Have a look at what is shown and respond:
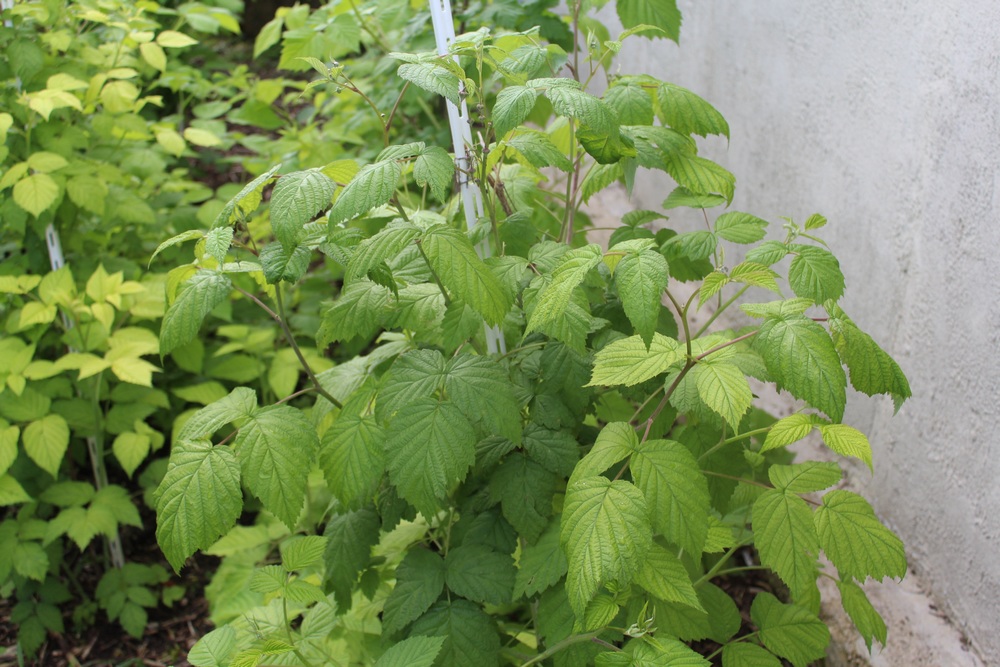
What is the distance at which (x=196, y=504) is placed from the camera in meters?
1.27

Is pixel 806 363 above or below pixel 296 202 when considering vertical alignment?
below

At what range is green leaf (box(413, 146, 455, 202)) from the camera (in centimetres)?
125

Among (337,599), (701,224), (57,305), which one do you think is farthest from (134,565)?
(701,224)

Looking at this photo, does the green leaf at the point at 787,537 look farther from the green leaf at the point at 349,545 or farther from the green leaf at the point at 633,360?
the green leaf at the point at 349,545

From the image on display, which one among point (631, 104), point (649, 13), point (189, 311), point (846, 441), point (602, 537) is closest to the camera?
point (602, 537)

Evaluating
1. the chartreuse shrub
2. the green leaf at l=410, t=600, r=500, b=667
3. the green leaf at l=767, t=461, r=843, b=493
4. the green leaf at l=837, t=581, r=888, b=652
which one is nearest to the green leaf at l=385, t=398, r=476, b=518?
the chartreuse shrub

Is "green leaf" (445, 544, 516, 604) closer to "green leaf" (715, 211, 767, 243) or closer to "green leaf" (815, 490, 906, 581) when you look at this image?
"green leaf" (815, 490, 906, 581)

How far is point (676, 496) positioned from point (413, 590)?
1.64 ft

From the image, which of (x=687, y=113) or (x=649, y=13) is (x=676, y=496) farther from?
(x=649, y=13)

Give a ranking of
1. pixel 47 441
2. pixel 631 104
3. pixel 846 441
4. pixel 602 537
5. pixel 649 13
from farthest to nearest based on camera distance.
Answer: pixel 47 441 < pixel 649 13 < pixel 631 104 < pixel 846 441 < pixel 602 537

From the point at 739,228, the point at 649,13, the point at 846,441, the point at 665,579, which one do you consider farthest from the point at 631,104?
the point at 665,579

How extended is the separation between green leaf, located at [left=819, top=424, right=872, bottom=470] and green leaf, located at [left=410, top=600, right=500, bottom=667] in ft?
1.98

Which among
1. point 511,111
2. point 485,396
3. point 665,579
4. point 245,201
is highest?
point 511,111

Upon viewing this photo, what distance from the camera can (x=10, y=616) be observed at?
2367 mm
